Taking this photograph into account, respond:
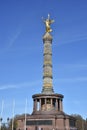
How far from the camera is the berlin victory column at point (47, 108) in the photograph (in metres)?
45.0

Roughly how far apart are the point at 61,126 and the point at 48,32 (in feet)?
63.2

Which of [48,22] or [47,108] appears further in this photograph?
[48,22]

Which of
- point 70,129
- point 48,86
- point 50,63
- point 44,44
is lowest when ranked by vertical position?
point 70,129

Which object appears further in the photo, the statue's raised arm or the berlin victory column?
the statue's raised arm

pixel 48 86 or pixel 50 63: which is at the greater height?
pixel 50 63

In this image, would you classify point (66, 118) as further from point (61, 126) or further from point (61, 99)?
point (61, 99)

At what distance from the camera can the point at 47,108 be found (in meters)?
48.0

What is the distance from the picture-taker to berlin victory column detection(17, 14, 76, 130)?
4500 cm

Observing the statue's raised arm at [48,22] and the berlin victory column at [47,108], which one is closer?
the berlin victory column at [47,108]

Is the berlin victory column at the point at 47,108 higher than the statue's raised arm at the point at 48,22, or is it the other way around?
the statue's raised arm at the point at 48,22

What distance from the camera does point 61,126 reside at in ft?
146

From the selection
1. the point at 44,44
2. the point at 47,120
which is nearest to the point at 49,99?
the point at 47,120

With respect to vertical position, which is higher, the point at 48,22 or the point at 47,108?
the point at 48,22

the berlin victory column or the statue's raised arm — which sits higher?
the statue's raised arm
